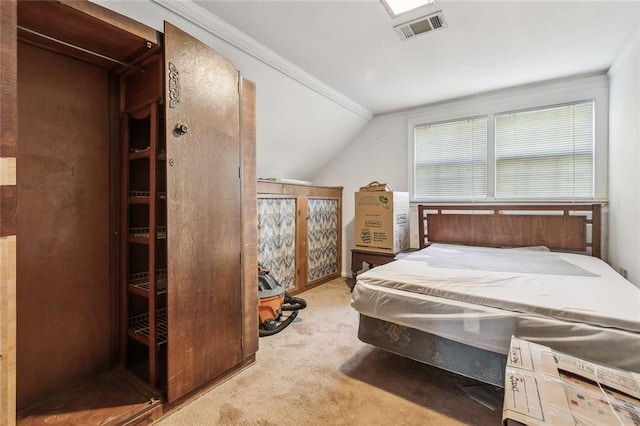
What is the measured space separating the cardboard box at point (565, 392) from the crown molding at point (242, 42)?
2.53 m

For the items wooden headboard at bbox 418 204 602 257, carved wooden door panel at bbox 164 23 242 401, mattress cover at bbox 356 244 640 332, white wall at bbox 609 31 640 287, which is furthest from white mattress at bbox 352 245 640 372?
carved wooden door panel at bbox 164 23 242 401

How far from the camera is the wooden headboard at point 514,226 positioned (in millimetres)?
2938

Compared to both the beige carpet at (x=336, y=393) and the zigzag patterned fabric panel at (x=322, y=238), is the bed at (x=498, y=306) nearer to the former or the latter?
the beige carpet at (x=336, y=393)

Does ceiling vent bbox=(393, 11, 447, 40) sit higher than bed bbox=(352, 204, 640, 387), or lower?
higher

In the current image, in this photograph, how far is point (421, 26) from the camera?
2109mm

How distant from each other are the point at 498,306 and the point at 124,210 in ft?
7.49

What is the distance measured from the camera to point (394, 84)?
3.15m

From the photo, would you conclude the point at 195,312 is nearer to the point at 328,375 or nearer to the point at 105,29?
the point at 328,375

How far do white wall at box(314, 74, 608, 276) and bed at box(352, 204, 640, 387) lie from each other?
951mm

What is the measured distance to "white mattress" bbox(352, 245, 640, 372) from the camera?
1359 mm

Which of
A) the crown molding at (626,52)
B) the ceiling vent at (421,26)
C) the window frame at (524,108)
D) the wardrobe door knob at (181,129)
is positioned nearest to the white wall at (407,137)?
the window frame at (524,108)

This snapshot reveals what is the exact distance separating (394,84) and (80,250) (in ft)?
10.1

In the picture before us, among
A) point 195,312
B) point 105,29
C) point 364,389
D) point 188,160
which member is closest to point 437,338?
point 364,389

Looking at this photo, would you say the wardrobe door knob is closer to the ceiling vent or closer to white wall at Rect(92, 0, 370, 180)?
white wall at Rect(92, 0, 370, 180)
